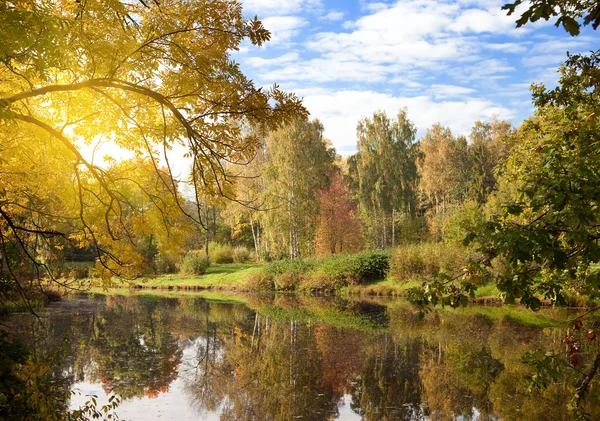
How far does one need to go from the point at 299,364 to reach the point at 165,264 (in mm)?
25882

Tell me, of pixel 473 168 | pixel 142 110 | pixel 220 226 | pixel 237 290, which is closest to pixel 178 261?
pixel 237 290

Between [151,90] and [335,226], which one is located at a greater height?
[151,90]

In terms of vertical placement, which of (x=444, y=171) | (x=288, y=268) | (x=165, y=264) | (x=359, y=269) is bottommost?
(x=359, y=269)

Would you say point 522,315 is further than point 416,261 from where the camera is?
No

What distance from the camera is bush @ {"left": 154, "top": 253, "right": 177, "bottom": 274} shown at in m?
34.5

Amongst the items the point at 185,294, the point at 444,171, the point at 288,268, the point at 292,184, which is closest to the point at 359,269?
the point at 288,268

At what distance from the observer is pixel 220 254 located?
37.1m

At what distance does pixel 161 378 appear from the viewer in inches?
370

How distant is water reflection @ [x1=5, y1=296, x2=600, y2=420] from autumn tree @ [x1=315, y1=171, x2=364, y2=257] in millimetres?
15230

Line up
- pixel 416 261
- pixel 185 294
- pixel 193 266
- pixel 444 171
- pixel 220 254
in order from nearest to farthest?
pixel 416 261
pixel 185 294
pixel 193 266
pixel 220 254
pixel 444 171

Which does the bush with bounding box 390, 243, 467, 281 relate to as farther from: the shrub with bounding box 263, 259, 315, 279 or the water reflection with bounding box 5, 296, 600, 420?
the water reflection with bounding box 5, 296, 600, 420

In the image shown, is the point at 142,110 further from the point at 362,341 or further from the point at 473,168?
the point at 473,168

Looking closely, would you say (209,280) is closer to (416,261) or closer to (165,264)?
(165,264)

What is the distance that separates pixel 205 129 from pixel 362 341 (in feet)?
27.2
